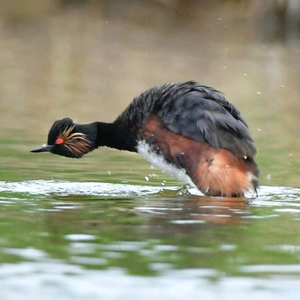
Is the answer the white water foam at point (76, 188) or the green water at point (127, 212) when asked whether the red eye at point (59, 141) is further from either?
the white water foam at point (76, 188)

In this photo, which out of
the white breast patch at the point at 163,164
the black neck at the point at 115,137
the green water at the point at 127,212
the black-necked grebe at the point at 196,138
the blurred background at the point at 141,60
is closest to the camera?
the green water at the point at 127,212

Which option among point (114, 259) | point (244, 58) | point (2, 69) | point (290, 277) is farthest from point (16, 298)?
point (244, 58)

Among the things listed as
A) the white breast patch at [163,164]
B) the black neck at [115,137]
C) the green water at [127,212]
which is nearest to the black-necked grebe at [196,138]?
the white breast patch at [163,164]

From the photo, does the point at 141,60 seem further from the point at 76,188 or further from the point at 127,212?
the point at 127,212

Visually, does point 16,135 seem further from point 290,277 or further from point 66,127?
point 290,277

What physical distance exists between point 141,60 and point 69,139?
14250 mm

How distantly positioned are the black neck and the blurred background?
3.26 ft

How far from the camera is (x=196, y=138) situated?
27.8 ft

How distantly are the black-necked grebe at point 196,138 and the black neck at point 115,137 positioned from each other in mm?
123

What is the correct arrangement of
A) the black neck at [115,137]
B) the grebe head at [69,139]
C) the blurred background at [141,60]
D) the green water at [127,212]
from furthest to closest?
the blurred background at [141,60] → the grebe head at [69,139] → the black neck at [115,137] → the green water at [127,212]

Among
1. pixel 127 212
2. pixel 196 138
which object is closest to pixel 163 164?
pixel 196 138

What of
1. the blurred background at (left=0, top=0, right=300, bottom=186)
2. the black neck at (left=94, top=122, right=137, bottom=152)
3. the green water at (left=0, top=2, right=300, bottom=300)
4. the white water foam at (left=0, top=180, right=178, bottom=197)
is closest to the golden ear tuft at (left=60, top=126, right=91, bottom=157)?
the black neck at (left=94, top=122, right=137, bottom=152)

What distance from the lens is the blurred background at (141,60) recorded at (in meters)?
14.4

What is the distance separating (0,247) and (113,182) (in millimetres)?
3815
